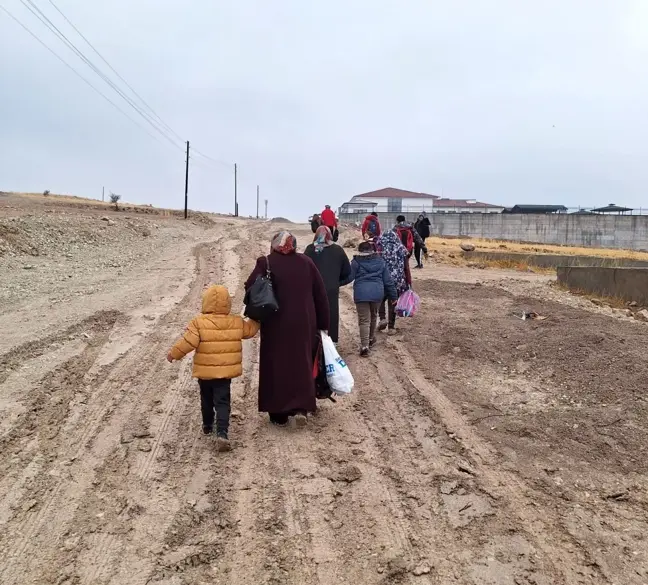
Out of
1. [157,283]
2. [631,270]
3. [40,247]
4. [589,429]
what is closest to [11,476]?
[589,429]

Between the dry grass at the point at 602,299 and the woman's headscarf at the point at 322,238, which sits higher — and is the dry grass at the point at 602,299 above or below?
below

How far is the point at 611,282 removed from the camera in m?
14.9

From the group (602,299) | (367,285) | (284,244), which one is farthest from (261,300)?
(602,299)

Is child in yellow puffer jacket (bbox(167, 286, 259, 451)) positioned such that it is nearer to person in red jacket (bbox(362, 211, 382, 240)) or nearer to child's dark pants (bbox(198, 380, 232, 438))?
child's dark pants (bbox(198, 380, 232, 438))

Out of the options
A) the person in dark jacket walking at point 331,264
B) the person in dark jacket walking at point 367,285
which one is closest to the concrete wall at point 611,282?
the person in dark jacket walking at point 367,285

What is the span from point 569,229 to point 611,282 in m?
37.9

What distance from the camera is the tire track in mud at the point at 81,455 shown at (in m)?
3.80

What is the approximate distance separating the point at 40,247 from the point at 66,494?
16.9m

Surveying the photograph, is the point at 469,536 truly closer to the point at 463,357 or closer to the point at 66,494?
the point at 66,494

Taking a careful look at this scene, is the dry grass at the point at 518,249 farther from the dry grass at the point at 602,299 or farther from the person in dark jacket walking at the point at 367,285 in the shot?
the person in dark jacket walking at the point at 367,285

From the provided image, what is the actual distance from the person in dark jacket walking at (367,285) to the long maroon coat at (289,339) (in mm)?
2723

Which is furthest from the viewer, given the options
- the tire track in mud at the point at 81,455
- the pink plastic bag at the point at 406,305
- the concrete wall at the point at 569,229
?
the concrete wall at the point at 569,229

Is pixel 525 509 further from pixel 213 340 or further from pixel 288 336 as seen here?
pixel 213 340

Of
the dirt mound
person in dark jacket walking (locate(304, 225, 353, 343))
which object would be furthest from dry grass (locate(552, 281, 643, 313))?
the dirt mound
